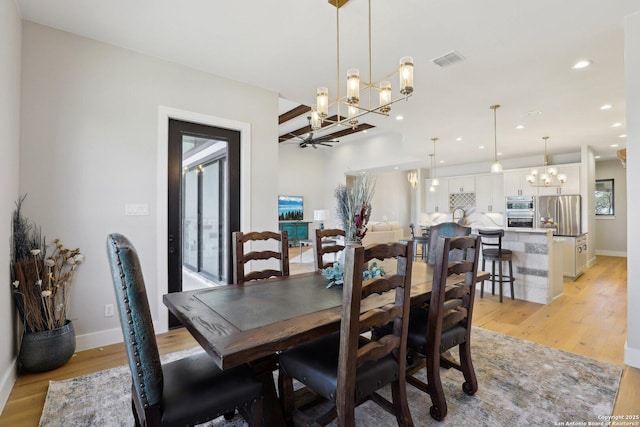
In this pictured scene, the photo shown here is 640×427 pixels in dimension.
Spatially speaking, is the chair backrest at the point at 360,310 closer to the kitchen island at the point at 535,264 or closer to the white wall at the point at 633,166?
the white wall at the point at 633,166

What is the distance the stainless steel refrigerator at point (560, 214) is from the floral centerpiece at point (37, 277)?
846 cm

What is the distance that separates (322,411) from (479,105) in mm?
4493

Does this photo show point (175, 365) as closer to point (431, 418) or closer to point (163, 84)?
point (431, 418)

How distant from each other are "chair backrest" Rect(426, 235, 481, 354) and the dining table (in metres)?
0.11

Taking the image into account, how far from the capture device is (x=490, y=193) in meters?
8.62

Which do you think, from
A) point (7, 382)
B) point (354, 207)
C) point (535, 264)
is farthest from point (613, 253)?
point (7, 382)

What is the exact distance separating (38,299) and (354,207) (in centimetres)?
A: 259

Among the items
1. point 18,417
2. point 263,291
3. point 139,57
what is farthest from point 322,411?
point 139,57

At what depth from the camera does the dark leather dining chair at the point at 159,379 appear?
109cm

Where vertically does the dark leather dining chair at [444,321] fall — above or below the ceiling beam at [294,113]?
below

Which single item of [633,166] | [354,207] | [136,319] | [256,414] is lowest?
[256,414]

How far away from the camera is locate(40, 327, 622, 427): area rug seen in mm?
1808

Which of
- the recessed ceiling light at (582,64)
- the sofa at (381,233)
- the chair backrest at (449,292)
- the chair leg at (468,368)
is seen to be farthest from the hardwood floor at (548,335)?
the recessed ceiling light at (582,64)

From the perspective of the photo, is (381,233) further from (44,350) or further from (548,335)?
(44,350)
